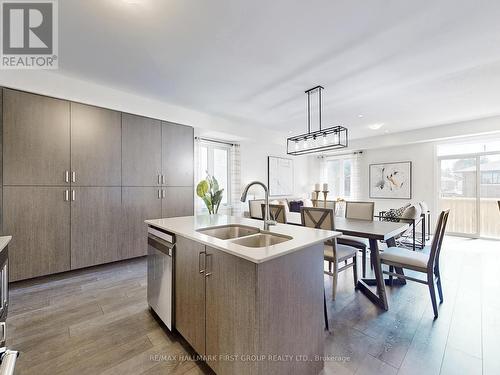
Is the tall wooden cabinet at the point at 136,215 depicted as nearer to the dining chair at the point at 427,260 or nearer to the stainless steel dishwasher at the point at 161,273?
the stainless steel dishwasher at the point at 161,273

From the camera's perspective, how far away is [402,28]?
1.94m

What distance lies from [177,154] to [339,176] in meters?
5.35

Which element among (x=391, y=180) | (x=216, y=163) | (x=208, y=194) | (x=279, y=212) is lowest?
(x=279, y=212)

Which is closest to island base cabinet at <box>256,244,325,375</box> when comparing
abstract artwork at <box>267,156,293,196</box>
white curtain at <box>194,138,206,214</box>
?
white curtain at <box>194,138,206,214</box>

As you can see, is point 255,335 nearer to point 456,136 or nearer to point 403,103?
point 403,103

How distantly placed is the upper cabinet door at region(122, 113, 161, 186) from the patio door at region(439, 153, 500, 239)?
21.4 ft

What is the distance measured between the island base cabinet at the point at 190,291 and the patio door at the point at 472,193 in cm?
642

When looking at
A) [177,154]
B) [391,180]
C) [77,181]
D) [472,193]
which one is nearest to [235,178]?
[177,154]

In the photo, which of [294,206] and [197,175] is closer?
[197,175]

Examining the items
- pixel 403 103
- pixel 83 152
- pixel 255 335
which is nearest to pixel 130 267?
pixel 83 152

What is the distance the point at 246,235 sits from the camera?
72.8 inches

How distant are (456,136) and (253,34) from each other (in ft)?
16.9

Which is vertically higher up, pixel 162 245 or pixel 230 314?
pixel 162 245

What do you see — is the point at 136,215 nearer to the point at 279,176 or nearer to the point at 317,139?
the point at 317,139
